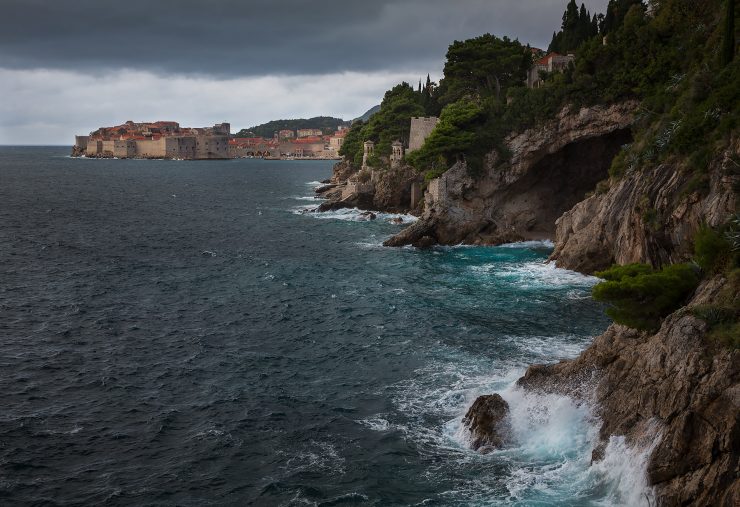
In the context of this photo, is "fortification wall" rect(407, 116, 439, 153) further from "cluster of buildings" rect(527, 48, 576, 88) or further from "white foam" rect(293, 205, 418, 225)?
"cluster of buildings" rect(527, 48, 576, 88)

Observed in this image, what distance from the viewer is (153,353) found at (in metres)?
37.5

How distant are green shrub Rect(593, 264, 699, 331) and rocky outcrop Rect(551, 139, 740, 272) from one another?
184 inches

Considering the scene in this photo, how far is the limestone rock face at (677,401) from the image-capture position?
774 inches

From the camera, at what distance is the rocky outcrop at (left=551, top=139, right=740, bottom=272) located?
3397 centimetres

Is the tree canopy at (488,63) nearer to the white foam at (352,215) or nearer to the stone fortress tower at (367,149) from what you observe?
the white foam at (352,215)

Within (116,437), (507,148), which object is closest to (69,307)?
(116,437)

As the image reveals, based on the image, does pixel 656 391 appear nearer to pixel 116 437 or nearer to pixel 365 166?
pixel 116 437

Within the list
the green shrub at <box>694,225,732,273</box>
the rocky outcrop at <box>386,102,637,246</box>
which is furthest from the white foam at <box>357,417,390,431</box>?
the rocky outcrop at <box>386,102,637,246</box>

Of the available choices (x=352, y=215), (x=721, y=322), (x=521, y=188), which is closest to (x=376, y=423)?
(x=721, y=322)

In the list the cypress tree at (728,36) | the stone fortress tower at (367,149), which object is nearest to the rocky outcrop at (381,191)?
the stone fortress tower at (367,149)

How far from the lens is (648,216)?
4216 centimetres

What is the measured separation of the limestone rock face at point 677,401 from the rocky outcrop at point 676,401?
0.03m

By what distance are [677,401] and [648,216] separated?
73.8 feet

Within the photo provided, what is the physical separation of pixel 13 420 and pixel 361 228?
177 feet
